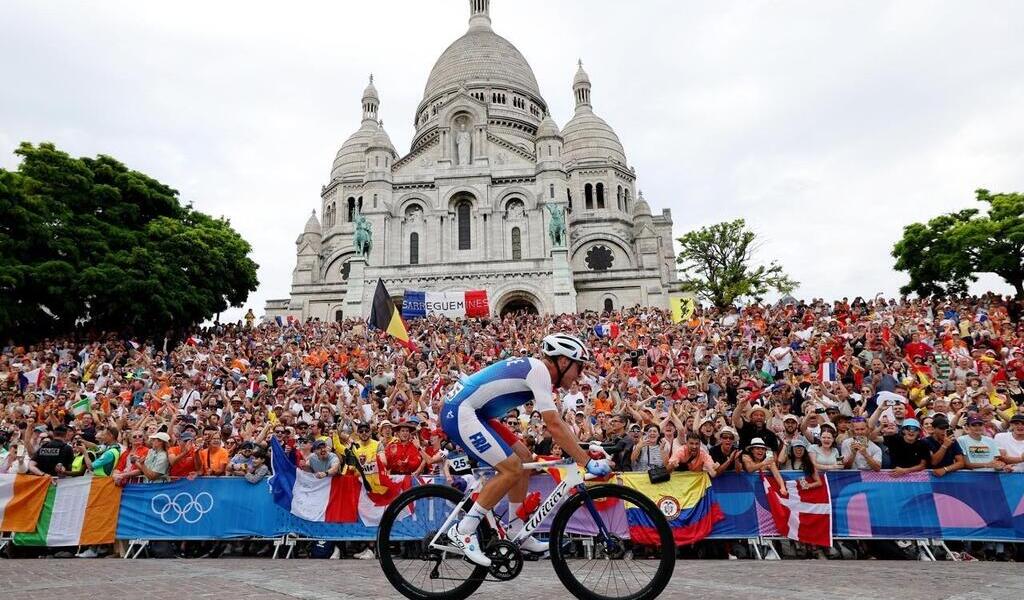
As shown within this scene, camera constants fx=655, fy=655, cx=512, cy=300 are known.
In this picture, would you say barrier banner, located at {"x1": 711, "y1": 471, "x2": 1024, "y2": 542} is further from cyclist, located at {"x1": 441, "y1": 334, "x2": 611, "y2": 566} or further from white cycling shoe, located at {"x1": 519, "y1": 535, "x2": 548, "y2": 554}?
cyclist, located at {"x1": 441, "y1": 334, "x2": 611, "y2": 566}

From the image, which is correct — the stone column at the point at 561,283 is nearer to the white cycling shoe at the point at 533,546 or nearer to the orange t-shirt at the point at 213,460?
the orange t-shirt at the point at 213,460

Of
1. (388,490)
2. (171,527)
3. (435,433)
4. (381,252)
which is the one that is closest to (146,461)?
(171,527)

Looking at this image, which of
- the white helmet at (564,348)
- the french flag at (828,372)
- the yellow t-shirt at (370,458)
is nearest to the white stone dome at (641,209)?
the french flag at (828,372)

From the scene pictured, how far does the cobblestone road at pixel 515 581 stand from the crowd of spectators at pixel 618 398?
4.26 ft

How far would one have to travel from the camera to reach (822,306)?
66.3 feet

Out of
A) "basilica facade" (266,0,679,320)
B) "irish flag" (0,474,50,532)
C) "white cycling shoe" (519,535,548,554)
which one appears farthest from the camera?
"basilica facade" (266,0,679,320)

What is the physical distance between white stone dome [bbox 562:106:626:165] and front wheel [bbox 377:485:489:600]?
57262mm

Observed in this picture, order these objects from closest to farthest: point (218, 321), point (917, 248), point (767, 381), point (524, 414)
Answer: point (524, 414), point (767, 381), point (218, 321), point (917, 248)

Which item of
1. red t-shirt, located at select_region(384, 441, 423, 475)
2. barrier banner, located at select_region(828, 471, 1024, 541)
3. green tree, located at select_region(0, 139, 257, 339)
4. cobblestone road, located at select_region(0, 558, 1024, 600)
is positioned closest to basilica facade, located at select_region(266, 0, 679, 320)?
green tree, located at select_region(0, 139, 257, 339)

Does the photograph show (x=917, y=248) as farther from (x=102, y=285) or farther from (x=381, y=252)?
(x=102, y=285)

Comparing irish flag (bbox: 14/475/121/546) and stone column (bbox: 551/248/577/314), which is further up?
stone column (bbox: 551/248/577/314)

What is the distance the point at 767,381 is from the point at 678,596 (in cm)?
1023

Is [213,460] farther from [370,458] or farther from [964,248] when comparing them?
[964,248]

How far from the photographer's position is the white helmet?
14.4 ft
